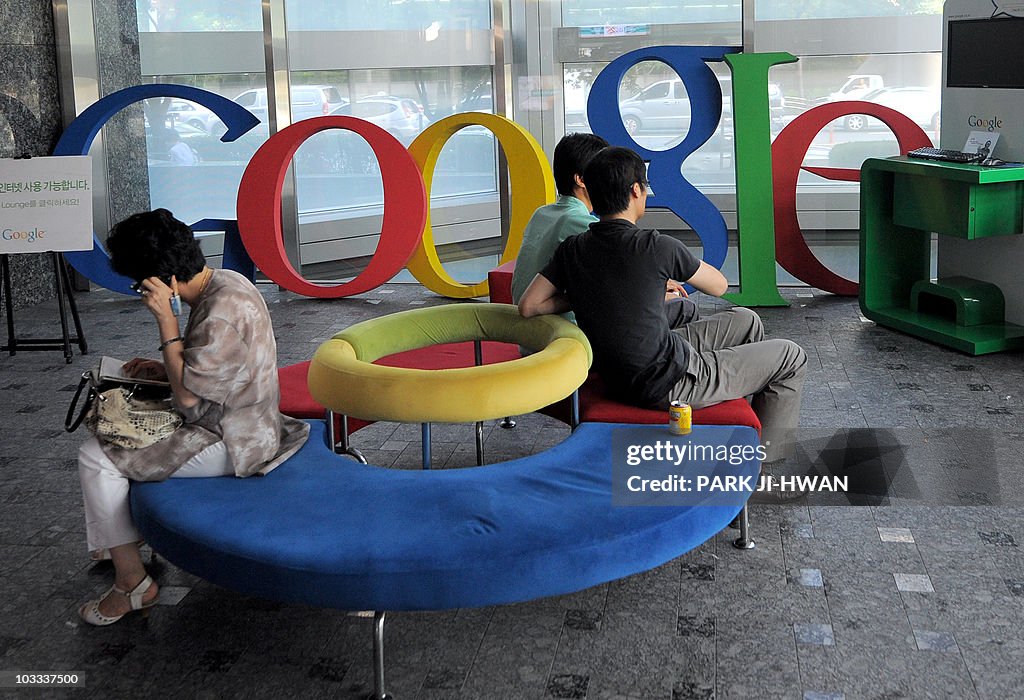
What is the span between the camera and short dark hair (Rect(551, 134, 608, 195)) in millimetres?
3936

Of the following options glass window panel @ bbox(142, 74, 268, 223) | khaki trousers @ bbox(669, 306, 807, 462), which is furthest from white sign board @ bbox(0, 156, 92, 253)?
khaki trousers @ bbox(669, 306, 807, 462)

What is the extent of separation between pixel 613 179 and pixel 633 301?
1.28ft

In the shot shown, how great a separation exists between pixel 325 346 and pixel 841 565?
1758 mm

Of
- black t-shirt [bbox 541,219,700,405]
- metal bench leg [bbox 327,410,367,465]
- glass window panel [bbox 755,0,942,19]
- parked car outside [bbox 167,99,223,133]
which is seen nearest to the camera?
black t-shirt [bbox 541,219,700,405]

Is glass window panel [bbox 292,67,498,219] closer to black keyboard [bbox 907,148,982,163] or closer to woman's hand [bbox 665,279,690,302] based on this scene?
black keyboard [bbox 907,148,982,163]

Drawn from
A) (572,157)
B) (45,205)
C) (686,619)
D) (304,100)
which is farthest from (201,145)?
(686,619)

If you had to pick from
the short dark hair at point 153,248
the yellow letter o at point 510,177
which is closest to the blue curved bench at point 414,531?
the short dark hair at point 153,248

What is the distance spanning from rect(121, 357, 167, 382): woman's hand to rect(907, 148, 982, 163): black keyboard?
4.24 m

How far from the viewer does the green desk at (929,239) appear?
537cm

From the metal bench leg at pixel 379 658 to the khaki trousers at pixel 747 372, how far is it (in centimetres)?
129

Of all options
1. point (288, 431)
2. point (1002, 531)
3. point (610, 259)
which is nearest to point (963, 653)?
point (1002, 531)

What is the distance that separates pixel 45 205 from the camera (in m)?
6.02

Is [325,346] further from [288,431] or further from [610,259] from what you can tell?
[610,259]

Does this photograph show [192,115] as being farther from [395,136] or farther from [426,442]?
[426,442]
